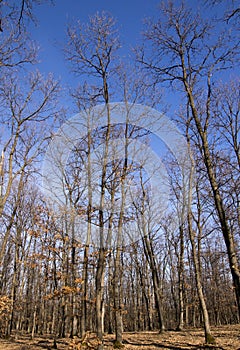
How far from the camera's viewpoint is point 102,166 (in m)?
9.66

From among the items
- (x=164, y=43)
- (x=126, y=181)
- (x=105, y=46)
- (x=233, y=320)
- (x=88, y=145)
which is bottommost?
(x=233, y=320)

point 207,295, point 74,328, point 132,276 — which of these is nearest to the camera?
point 74,328

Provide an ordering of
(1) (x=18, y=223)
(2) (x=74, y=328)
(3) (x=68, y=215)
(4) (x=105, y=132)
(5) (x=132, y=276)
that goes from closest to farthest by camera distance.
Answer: (4) (x=105, y=132)
(3) (x=68, y=215)
(2) (x=74, y=328)
(1) (x=18, y=223)
(5) (x=132, y=276)

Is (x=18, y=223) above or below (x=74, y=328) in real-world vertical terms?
above

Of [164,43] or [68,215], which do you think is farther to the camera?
[68,215]

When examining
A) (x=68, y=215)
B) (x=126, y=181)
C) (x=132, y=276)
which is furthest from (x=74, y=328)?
(x=132, y=276)

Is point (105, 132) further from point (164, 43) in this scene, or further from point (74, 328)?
point (74, 328)

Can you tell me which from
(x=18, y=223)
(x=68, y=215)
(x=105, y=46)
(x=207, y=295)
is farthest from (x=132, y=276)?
(x=105, y=46)

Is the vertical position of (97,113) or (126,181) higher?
(97,113)

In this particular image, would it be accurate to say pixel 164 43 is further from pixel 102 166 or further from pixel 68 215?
pixel 68 215

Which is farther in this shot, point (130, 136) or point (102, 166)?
point (130, 136)

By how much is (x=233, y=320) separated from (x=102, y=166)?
41536 mm

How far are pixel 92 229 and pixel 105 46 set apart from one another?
7.37 meters

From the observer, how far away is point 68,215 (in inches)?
501
